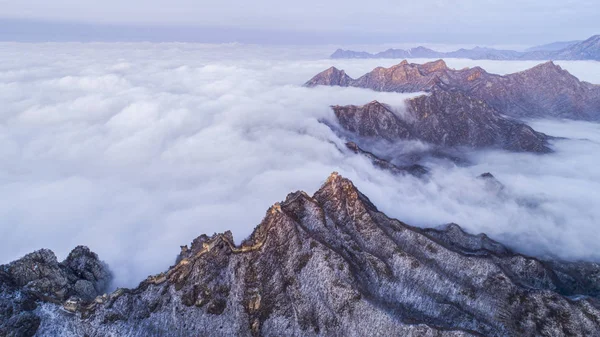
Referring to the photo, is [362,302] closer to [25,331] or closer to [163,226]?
[25,331]

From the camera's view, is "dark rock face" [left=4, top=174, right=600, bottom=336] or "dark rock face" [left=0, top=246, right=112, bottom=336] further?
"dark rock face" [left=4, top=174, right=600, bottom=336]

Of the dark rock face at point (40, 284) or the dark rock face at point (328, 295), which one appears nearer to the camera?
the dark rock face at point (40, 284)

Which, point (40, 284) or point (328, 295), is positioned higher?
point (40, 284)

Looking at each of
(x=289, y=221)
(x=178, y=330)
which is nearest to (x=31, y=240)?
(x=178, y=330)

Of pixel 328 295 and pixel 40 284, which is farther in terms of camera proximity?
pixel 40 284
